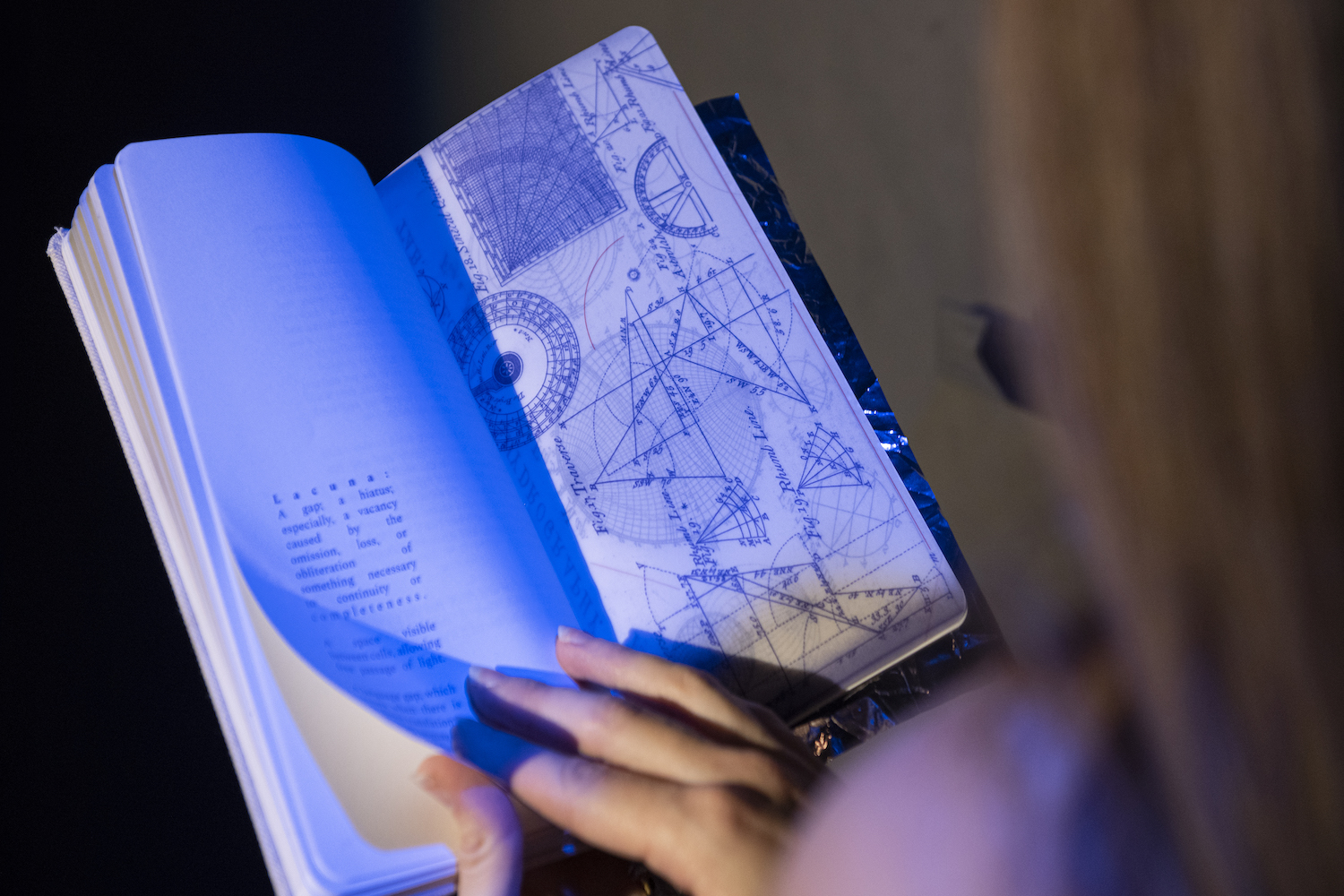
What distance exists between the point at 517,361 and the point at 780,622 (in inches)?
8.6

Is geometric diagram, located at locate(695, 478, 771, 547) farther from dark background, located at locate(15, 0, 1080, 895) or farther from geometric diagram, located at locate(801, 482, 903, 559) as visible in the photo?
dark background, located at locate(15, 0, 1080, 895)

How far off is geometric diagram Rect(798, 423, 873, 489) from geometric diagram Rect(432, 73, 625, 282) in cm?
19

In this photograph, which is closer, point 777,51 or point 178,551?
point 178,551

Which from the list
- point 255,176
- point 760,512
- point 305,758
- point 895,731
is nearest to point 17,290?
point 255,176

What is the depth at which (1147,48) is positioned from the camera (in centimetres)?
17

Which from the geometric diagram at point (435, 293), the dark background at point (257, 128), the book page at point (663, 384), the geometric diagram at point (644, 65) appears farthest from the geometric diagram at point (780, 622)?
the geometric diagram at point (644, 65)

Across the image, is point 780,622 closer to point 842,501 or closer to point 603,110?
point 842,501

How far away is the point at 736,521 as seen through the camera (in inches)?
17.3

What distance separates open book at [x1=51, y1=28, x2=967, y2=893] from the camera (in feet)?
1.14

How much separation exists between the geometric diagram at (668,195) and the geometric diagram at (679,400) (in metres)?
0.04

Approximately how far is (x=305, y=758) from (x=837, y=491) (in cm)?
30

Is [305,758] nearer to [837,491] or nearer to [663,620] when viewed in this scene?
[663,620]

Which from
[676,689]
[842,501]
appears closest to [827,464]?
[842,501]

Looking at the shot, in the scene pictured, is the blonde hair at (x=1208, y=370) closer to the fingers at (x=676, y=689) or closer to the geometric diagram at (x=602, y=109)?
the fingers at (x=676, y=689)
